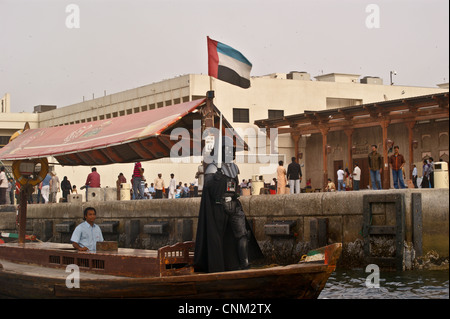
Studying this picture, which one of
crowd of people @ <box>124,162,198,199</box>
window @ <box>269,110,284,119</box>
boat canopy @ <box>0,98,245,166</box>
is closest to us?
boat canopy @ <box>0,98,245,166</box>

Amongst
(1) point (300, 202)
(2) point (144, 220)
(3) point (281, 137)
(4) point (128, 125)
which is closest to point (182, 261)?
(4) point (128, 125)

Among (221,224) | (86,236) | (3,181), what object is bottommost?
(86,236)

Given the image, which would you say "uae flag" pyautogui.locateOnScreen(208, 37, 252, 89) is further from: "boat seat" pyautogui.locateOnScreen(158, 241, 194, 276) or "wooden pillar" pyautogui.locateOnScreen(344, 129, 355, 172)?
"wooden pillar" pyautogui.locateOnScreen(344, 129, 355, 172)

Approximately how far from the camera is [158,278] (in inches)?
436

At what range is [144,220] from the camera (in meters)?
23.9

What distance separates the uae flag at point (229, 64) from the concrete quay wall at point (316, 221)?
15.8 feet

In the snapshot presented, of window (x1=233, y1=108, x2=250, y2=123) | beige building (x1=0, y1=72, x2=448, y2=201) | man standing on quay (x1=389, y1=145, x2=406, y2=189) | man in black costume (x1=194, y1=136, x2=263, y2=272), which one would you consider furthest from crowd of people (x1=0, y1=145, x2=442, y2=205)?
window (x1=233, y1=108, x2=250, y2=123)

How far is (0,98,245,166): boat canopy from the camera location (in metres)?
14.4

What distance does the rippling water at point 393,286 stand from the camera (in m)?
14.2

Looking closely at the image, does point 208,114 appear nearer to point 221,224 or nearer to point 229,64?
point 229,64

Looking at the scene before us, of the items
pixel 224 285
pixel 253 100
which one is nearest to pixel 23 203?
pixel 224 285

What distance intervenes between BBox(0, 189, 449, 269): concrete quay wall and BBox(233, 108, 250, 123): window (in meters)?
25.3

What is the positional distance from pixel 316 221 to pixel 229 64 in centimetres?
559

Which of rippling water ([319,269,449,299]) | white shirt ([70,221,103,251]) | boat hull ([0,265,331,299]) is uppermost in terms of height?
white shirt ([70,221,103,251])
